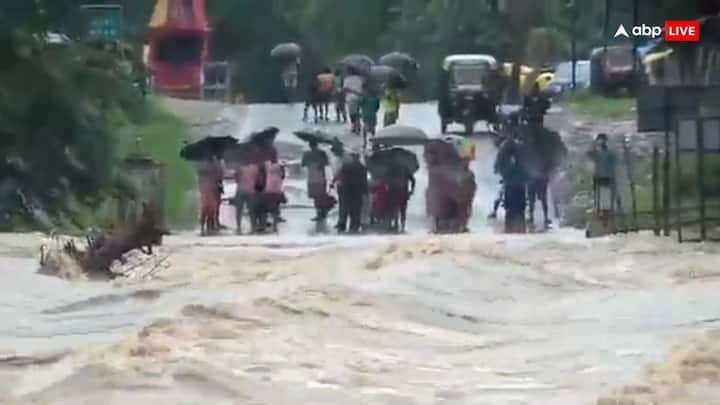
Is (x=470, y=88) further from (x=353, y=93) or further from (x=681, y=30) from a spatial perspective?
(x=681, y=30)

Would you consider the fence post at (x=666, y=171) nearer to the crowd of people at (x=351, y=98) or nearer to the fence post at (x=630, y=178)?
the fence post at (x=630, y=178)

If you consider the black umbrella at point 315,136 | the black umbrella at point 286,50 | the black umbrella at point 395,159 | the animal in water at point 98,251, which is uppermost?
the black umbrella at point 286,50

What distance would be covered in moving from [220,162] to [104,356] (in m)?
3.47

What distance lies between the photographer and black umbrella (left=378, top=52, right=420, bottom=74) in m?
8.44

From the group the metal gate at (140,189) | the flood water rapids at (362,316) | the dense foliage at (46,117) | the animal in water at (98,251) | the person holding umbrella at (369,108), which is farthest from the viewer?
the dense foliage at (46,117)

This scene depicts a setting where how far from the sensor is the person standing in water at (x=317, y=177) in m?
8.70

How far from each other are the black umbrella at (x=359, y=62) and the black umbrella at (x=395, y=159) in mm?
411

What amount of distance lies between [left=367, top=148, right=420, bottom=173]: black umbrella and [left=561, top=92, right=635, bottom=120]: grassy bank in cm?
73

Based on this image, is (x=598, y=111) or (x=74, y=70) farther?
(x=74, y=70)

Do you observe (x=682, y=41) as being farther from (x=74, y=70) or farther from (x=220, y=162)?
(x=74, y=70)

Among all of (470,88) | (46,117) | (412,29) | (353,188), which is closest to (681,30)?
(470,88)

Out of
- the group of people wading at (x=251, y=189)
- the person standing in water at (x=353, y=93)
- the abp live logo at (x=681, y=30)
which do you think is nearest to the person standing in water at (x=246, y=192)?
the group of people wading at (x=251, y=189)

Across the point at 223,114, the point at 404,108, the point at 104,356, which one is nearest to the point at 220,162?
the point at 223,114

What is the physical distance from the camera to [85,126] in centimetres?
961
